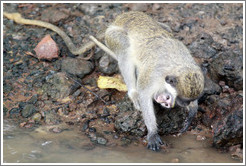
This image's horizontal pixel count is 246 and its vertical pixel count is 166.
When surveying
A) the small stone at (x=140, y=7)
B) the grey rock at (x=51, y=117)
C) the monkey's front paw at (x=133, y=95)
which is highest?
the small stone at (x=140, y=7)

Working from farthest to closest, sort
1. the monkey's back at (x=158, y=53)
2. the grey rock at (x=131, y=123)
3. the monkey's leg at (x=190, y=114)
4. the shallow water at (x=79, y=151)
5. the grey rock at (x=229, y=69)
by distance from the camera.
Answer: the grey rock at (x=229, y=69) < the monkey's leg at (x=190, y=114) < the grey rock at (x=131, y=123) < the monkey's back at (x=158, y=53) < the shallow water at (x=79, y=151)

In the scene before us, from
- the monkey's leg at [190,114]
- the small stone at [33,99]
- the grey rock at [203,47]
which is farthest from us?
the grey rock at [203,47]

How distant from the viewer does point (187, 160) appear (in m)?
4.75

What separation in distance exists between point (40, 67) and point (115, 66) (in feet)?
4.66

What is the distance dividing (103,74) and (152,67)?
5.13 feet

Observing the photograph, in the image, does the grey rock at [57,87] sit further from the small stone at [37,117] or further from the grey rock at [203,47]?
the grey rock at [203,47]

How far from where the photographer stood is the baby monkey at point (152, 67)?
187 inches

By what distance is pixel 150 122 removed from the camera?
516cm

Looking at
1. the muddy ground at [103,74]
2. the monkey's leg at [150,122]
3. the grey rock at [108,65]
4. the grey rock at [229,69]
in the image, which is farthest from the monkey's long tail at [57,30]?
the grey rock at [229,69]

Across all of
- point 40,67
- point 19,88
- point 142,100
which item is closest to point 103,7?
point 40,67

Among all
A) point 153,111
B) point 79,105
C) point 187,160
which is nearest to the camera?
point 187,160

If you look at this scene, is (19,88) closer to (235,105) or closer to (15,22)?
(15,22)

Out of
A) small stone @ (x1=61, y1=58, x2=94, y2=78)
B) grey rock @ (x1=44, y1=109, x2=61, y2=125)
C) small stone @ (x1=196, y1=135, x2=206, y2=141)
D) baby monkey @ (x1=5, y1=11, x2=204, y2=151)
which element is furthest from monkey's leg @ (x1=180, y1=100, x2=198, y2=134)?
small stone @ (x1=61, y1=58, x2=94, y2=78)

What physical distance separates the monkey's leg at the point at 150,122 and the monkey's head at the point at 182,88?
28cm
